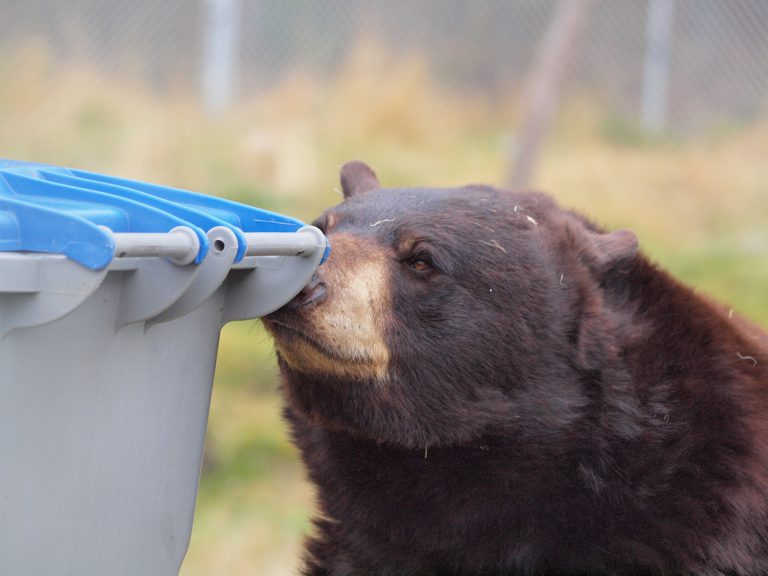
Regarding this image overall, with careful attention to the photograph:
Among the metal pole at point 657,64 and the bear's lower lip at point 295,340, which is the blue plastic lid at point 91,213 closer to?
the bear's lower lip at point 295,340

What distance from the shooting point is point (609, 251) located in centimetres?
303

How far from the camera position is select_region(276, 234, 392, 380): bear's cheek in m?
2.46

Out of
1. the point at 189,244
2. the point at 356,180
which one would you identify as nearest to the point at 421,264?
the point at 356,180

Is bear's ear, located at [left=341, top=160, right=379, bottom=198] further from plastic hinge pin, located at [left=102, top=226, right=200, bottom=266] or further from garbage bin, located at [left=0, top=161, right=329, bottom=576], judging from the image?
plastic hinge pin, located at [left=102, top=226, right=200, bottom=266]

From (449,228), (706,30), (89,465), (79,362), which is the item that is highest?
(706,30)

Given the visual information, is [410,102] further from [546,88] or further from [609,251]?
[609,251]

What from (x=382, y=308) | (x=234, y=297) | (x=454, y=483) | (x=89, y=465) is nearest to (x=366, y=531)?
(x=454, y=483)

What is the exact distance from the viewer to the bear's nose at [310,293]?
7.89ft

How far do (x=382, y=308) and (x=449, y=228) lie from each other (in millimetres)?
306

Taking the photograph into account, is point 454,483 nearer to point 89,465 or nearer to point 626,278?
point 626,278

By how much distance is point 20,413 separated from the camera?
185 centimetres

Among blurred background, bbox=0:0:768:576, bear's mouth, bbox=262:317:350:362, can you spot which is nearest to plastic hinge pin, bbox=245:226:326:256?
bear's mouth, bbox=262:317:350:362

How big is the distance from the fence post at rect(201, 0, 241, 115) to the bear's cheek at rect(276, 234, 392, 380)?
25.2 ft

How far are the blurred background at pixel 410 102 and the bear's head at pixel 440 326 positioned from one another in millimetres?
5136
